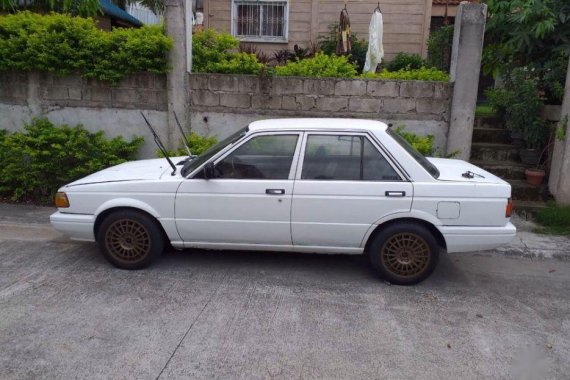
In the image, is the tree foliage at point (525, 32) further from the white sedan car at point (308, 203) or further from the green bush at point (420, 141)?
the white sedan car at point (308, 203)

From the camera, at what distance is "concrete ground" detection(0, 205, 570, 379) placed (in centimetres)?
356

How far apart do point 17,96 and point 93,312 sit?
5.17 metres

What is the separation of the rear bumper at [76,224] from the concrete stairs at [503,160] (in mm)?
5617

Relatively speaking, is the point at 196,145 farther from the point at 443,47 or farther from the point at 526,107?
the point at 443,47

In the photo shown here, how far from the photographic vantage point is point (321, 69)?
25.3 feet

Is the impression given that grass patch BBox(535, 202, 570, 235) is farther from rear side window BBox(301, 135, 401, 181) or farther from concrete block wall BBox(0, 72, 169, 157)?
concrete block wall BBox(0, 72, 169, 157)

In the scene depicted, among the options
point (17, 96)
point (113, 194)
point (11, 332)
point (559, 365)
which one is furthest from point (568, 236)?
point (17, 96)

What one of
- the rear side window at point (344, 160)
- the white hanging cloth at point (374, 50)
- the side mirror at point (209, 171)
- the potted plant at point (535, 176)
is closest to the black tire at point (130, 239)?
the side mirror at point (209, 171)

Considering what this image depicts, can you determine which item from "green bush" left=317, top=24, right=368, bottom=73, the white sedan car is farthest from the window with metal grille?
the white sedan car

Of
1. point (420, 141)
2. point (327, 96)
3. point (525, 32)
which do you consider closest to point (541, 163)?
point (525, 32)

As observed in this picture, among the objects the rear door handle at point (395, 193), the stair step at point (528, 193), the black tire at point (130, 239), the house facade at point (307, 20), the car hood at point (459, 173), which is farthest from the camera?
the house facade at point (307, 20)

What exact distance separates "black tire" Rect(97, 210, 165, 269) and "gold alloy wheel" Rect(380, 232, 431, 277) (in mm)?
2213

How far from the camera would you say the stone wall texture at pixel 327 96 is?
7.51 m

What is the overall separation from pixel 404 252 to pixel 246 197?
1580 mm
